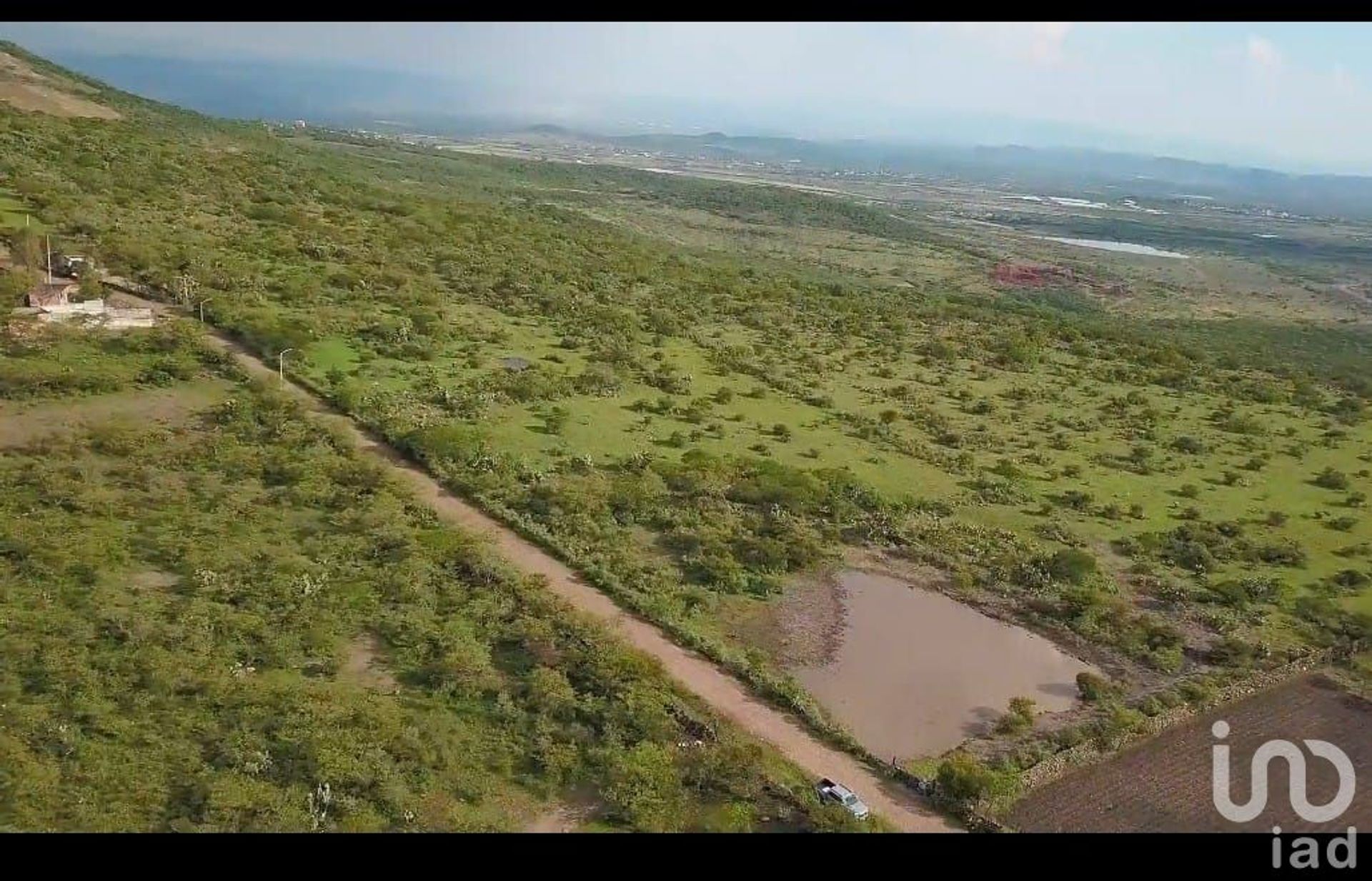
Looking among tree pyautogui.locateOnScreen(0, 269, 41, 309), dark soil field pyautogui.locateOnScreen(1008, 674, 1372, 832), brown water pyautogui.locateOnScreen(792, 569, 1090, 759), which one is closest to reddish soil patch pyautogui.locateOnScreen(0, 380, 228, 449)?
tree pyautogui.locateOnScreen(0, 269, 41, 309)

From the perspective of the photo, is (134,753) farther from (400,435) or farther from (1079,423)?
(1079,423)

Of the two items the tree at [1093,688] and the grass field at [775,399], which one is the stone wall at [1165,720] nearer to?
the grass field at [775,399]

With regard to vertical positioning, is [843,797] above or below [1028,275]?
below

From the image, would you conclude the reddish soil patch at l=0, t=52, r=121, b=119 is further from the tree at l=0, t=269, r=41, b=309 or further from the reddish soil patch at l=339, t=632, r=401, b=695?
the reddish soil patch at l=339, t=632, r=401, b=695

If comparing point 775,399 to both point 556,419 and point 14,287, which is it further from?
point 14,287

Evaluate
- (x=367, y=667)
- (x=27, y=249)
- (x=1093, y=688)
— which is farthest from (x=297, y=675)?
(x=27, y=249)
